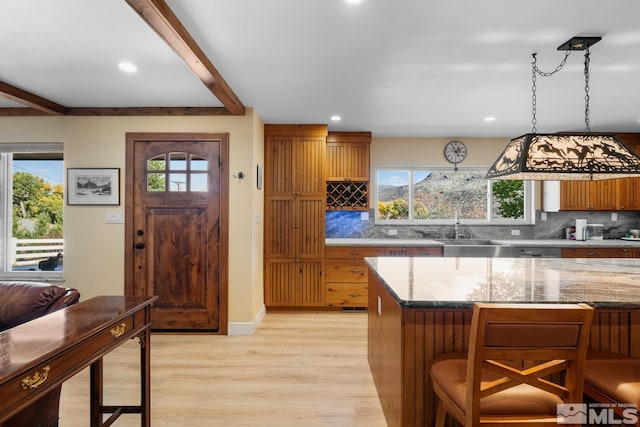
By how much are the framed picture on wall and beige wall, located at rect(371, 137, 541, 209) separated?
325 cm

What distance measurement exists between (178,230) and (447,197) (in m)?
3.68

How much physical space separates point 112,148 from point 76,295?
236cm

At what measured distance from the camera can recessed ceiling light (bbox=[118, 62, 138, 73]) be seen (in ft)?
8.86

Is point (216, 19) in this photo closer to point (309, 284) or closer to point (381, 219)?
point (309, 284)

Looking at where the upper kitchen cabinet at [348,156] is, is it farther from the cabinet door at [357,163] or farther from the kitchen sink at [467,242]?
the kitchen sink at [467,242]

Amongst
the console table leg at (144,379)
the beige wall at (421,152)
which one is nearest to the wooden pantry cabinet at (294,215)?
the beige wall at (421,152)

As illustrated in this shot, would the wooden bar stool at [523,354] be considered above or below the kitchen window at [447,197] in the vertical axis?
below

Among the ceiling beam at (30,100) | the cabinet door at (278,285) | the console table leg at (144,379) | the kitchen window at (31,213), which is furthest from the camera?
the cabinet door at (278,285)

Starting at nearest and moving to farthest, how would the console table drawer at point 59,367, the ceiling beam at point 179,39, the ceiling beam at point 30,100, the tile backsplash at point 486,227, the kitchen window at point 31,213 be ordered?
1. the console table drawer at point 59,367
2. the ceiling beam at point 179,39
3. the ceiling beam at point 30,100
4. the kitchen window at point 31,213
5. the tile backsplash at point 486,227

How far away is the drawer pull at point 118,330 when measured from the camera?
164 cm

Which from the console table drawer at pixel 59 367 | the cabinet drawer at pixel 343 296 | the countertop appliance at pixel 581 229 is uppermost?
the countertop appliance at pixel 581 229

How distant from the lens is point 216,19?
2.07 meters

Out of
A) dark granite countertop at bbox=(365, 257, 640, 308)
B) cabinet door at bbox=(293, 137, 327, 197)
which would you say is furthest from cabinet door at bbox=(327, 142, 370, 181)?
dark granite countertop at bbox=(365, 257, 640, 308)

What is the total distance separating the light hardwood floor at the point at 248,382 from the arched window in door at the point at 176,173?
1.55m
